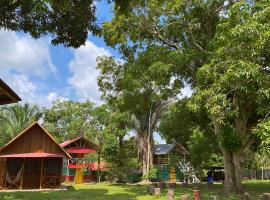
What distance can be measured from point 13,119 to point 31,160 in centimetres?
1908

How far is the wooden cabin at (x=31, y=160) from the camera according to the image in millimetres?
25609

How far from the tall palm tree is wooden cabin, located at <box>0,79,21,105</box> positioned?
29715mm

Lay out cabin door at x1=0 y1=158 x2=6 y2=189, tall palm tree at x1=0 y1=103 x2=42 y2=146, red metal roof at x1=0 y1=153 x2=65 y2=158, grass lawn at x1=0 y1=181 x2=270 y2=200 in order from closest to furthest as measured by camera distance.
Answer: grass lawn at x1=0 y1=181 x2=270 y2=200, red metal roof at x1=0 y1=153 x2=65 y2=158, cabin door at x1=0 y1=158 x2=6 y2=189, tall palm tree at x1=0 y1=103 x2=42 y2=146

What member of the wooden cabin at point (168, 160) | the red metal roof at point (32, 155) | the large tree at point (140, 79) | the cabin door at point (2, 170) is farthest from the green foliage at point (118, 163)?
the cabin door at point (2, 170)

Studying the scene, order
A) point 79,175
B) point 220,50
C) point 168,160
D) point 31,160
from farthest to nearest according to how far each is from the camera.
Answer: point 168,160 < point 79,175 < point 31,160 < point 220,50

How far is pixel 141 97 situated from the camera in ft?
81.9

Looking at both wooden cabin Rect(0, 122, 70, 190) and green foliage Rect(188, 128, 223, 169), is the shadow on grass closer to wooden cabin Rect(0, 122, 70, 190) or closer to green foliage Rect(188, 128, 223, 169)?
wooden cabin Rect(0, 122, 70, 190)

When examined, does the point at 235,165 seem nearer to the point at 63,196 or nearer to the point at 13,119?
the point at 63,196

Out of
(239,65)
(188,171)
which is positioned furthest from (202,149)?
(239,65)

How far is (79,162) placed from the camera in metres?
39.6

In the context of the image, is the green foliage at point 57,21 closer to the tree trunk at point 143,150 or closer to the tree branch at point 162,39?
the tree branch at point 162,39

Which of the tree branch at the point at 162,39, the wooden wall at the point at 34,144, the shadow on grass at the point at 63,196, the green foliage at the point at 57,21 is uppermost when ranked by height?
the tree branch at the point at 162,39

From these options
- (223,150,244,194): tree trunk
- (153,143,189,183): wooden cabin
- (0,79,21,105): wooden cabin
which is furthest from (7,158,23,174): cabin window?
(153,143,189,183): wooden cabin

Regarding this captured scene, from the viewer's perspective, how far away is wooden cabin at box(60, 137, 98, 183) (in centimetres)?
3897
